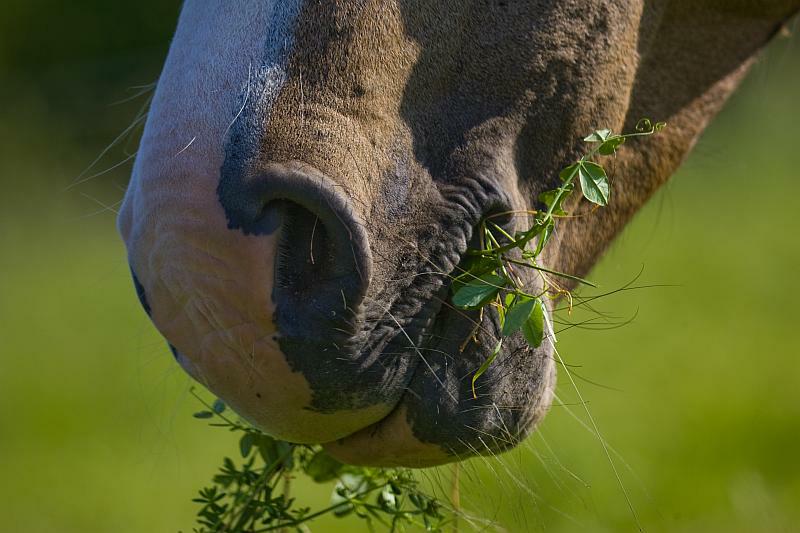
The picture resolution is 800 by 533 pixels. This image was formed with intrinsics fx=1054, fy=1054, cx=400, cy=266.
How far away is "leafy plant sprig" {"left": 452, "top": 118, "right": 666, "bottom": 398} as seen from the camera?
70.0 inches

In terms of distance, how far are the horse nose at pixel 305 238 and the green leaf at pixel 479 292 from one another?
0.55ft

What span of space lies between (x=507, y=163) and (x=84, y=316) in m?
6.49

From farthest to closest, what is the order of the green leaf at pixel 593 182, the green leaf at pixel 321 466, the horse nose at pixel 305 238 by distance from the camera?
the green leaf at pixel 321 466 < the green leaf at pixel 593 182 < the horse nose at pixel 305 238

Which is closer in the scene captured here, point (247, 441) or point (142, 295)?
point (142, 295)

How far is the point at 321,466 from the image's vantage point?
2.33 meters

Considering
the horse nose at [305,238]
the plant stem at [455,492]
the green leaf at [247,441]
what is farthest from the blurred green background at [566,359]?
the horse nose at [305,238]

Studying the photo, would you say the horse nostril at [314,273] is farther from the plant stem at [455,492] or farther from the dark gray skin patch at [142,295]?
the plant stem at [455,492]

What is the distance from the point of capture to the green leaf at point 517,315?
1764mm

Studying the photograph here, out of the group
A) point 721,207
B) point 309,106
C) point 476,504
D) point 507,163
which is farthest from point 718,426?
point 721,207

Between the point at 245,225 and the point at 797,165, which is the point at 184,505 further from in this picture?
the point at 797,165

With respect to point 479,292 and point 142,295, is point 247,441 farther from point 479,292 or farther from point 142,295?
point 479,292

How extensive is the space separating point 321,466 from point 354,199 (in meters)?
0.83

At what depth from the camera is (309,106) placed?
5.70 ft

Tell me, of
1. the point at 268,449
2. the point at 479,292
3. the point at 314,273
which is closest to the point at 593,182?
the point at 479,292
